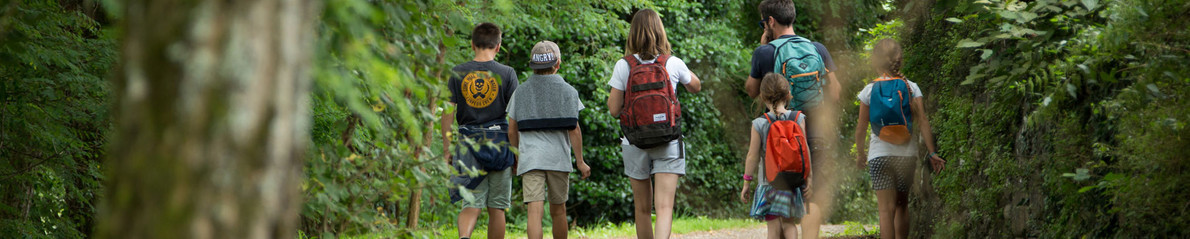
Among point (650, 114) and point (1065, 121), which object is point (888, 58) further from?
point (1065, 121)

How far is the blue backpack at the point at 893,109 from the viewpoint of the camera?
18.0 feet

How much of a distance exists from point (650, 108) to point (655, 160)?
347 millimetres

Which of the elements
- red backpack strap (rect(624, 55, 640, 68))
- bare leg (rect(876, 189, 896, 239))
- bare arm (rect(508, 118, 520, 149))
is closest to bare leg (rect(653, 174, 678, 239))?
red backpack strap (rect(624, 55, 640, 68))

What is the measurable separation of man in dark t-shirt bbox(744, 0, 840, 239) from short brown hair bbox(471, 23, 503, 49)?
1587 mm

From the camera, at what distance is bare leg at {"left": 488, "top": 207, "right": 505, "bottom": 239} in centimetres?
565

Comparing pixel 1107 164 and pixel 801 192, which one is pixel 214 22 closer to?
pixel 1107 164

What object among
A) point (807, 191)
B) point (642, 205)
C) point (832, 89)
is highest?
point (832, 89)

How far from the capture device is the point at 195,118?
1346 millimetres

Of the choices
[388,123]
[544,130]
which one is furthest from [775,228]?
[388,123]

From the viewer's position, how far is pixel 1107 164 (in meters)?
3.66

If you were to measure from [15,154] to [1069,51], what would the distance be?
5.11m

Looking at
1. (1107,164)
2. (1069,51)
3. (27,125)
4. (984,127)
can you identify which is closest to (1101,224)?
(1107,164)

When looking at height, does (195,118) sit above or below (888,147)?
above

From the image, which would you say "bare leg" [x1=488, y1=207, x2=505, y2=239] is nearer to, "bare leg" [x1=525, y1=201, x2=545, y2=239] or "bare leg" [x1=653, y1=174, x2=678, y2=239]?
"bare leg" [x1=525, y1=201, x2=545, y2=239]
